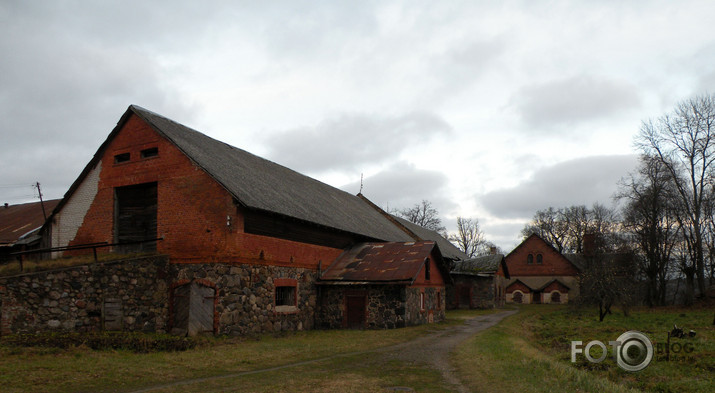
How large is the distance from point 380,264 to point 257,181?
287 inches

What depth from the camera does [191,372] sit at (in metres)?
12.6

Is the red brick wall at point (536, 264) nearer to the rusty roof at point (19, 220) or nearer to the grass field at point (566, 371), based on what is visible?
the grass field at point (566, 371)

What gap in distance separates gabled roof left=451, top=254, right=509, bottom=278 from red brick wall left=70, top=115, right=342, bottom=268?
89.9 feet

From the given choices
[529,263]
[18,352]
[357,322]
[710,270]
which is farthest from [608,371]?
[529,263]

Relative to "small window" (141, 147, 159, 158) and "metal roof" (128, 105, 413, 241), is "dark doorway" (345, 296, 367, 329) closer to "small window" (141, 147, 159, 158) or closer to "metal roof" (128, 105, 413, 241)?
"metal roof" (128, 105, 413, 241)

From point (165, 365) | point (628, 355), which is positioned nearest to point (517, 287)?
point (628, 355)

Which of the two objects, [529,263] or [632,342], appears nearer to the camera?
[632,342]

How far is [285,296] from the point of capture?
74.7ft

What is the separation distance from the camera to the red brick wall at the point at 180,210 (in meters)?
19.6

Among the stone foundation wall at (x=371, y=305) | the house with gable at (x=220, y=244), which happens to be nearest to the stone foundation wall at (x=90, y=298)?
the house with gable at (x=220, y=244)

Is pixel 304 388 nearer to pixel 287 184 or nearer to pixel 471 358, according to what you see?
pixel 471 358

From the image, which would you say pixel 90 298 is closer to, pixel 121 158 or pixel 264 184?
pixel 121 158

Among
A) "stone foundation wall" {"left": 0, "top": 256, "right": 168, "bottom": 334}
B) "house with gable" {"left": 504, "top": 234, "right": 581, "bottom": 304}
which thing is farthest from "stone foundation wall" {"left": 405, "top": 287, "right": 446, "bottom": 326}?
"house with gable" {"left": 504, "top": 234, "right": 581, "bottom": 304}

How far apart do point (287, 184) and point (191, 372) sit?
16.7m
